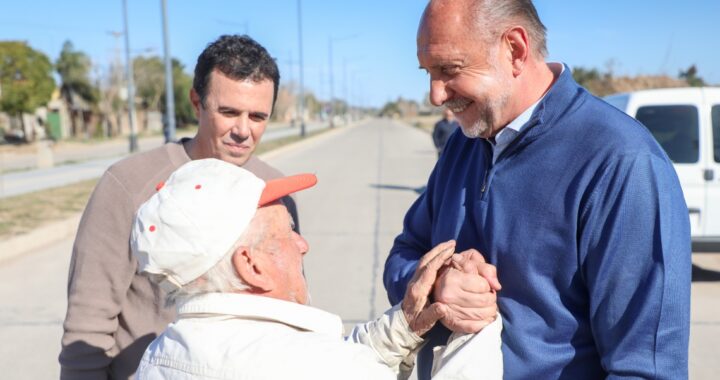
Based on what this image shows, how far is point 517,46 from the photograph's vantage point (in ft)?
6.14

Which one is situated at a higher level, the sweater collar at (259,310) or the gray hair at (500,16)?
the gray hair at (500,16)

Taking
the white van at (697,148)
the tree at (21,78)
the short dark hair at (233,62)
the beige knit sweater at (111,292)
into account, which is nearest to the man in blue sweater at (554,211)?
the short dark hair at (233,62)

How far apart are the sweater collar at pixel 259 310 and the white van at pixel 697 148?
6420mm

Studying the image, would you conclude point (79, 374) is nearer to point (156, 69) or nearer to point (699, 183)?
point (699, 183)

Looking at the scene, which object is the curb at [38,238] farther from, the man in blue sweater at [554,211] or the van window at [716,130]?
the man in blue sweater at [554,211]

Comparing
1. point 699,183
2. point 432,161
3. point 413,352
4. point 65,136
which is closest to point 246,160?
point 413,352

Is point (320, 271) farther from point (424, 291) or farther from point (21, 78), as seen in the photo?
point (21, 78)

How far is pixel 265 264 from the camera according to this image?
63.4 inches

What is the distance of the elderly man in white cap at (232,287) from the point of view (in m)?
1.45

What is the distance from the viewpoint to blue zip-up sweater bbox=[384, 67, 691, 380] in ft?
5.23

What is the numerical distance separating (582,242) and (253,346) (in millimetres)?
810

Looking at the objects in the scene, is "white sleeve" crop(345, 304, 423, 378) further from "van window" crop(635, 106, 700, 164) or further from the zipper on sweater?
"van window" crop(635, 106, 700, 164)

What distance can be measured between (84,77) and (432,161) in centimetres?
4133

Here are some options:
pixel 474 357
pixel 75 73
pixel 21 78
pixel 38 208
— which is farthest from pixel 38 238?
pixel 75 73
